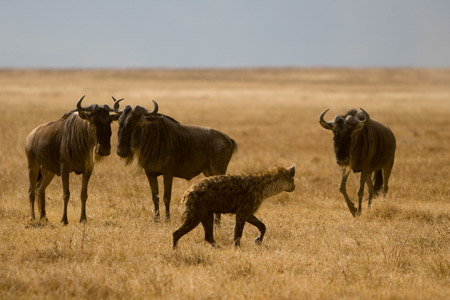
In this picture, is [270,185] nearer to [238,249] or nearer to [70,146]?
[238,249]

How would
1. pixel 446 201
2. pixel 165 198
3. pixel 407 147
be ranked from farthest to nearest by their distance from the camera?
pixel 407 147 < pixel 446 201 < pixel 165 198

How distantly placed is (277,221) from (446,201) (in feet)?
13.2

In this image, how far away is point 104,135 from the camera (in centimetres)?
1022

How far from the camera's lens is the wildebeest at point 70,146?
33.6 feet

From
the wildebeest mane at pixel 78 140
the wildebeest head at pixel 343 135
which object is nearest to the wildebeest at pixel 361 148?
the wildebeest head at pixel 343 135

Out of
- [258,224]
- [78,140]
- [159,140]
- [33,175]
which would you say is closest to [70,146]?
[78,140]

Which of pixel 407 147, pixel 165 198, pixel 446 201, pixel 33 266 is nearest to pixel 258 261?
pixel 33 266

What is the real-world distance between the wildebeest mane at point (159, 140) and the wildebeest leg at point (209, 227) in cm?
253

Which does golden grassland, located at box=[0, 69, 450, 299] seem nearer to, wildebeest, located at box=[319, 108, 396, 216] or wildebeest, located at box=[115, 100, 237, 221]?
wildebeest, located at box=[115, 100, 237, 221]

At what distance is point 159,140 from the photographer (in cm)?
1071

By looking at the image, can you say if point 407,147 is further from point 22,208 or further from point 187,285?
point 187,285

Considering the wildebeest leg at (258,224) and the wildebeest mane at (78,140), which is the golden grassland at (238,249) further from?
the wildebeest mane at (78,140)

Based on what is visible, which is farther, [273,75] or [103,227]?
[273,75]

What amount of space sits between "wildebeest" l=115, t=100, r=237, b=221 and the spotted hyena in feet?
7.69
